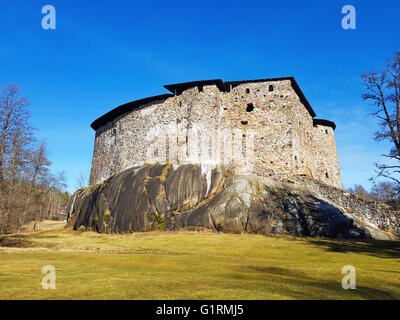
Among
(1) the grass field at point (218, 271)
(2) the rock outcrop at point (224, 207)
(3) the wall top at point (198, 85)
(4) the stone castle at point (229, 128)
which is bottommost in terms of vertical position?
(1) the grass field at point (218, 271)

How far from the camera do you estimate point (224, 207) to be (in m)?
24.8

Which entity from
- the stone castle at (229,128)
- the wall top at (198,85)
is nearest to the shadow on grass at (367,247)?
the stone castle at (229,128)

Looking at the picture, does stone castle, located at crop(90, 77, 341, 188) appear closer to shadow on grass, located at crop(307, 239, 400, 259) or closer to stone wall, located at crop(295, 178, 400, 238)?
stone wall, located at crop(295, 178, 400, 238)

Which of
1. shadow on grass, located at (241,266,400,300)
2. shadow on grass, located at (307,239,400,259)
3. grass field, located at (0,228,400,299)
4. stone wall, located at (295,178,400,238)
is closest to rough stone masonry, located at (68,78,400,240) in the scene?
stone wall, located at (295,178,400,238)

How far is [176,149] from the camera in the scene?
31.3 m

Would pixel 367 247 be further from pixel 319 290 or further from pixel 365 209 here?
pixel 319 290

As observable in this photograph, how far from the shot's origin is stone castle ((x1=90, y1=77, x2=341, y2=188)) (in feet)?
97.7

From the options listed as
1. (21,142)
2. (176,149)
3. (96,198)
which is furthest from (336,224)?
(21,142)

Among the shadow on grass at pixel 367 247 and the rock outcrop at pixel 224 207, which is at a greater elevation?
the rock outcrop at pixel 224 207

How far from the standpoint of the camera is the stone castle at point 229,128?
29.8m

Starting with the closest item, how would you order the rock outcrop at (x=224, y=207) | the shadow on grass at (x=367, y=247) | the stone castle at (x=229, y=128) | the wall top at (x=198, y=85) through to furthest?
1. the shadow on grass at (x=367, y=247)
2. the rock outcrop at (x=224, y=207)
3. the stone castle at (x=229, y=128)
4. the wall top at (x=198, y=85)

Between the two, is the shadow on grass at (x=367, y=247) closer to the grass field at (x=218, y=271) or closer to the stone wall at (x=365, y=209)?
the grass field at (x=218, y=271)

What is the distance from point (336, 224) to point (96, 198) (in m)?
24.7
